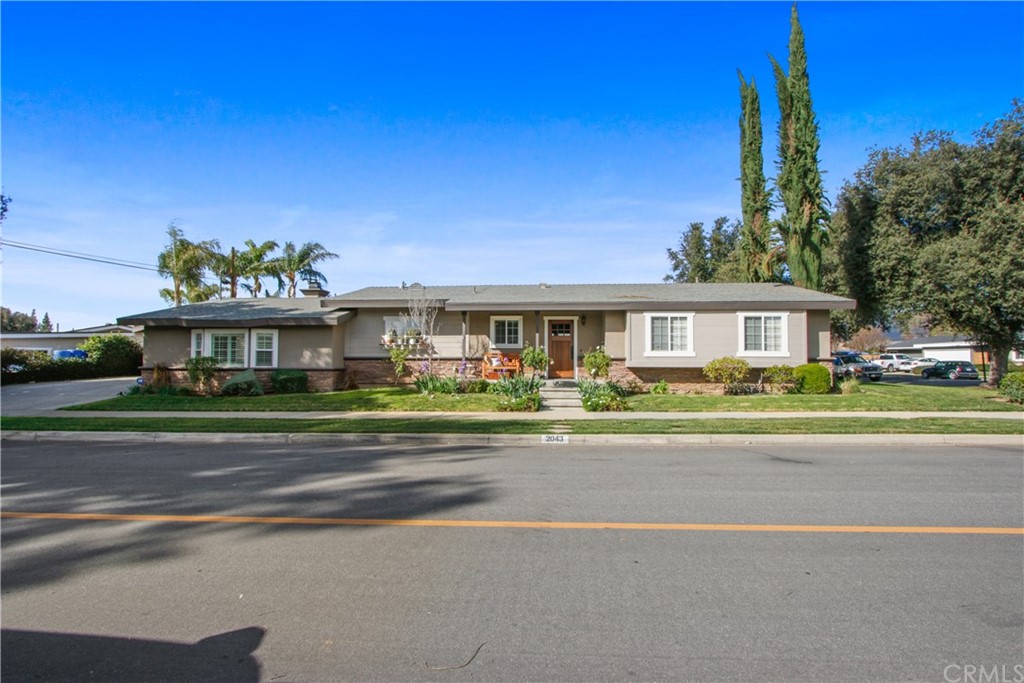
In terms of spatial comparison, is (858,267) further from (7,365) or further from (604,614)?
(7,365)

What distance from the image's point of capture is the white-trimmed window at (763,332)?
842 inches

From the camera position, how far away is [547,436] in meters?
12.1

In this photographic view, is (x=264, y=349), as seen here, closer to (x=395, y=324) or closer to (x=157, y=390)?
(x=157, y=390)

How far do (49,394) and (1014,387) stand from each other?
1248 inches

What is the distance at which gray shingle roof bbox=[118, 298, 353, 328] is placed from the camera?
72.8 ft

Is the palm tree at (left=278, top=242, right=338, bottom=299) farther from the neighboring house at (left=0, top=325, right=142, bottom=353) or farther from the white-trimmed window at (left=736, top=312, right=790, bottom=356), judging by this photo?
the white-trimmed window at (left=736, top=312, right=790, bottom=356)

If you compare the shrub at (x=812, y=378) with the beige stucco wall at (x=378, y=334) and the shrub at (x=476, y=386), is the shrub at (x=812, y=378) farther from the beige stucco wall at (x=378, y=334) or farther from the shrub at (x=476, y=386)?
the beige stucco wall at (x=378, y=334)

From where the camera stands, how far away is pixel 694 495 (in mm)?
7082

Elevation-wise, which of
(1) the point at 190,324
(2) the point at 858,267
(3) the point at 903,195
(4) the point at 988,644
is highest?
(3) the point at 903,195

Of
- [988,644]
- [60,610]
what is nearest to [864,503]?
[988,644]

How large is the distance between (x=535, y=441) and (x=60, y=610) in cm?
883

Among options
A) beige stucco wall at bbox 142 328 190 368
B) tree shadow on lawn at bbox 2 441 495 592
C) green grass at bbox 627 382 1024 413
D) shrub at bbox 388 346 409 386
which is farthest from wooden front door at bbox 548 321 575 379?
beige stucco wall at bbox 142 328 190 368

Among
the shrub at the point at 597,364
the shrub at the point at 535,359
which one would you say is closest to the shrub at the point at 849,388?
the shrub at the point at 597,364

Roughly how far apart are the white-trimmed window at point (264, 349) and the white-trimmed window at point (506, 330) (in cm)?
803
